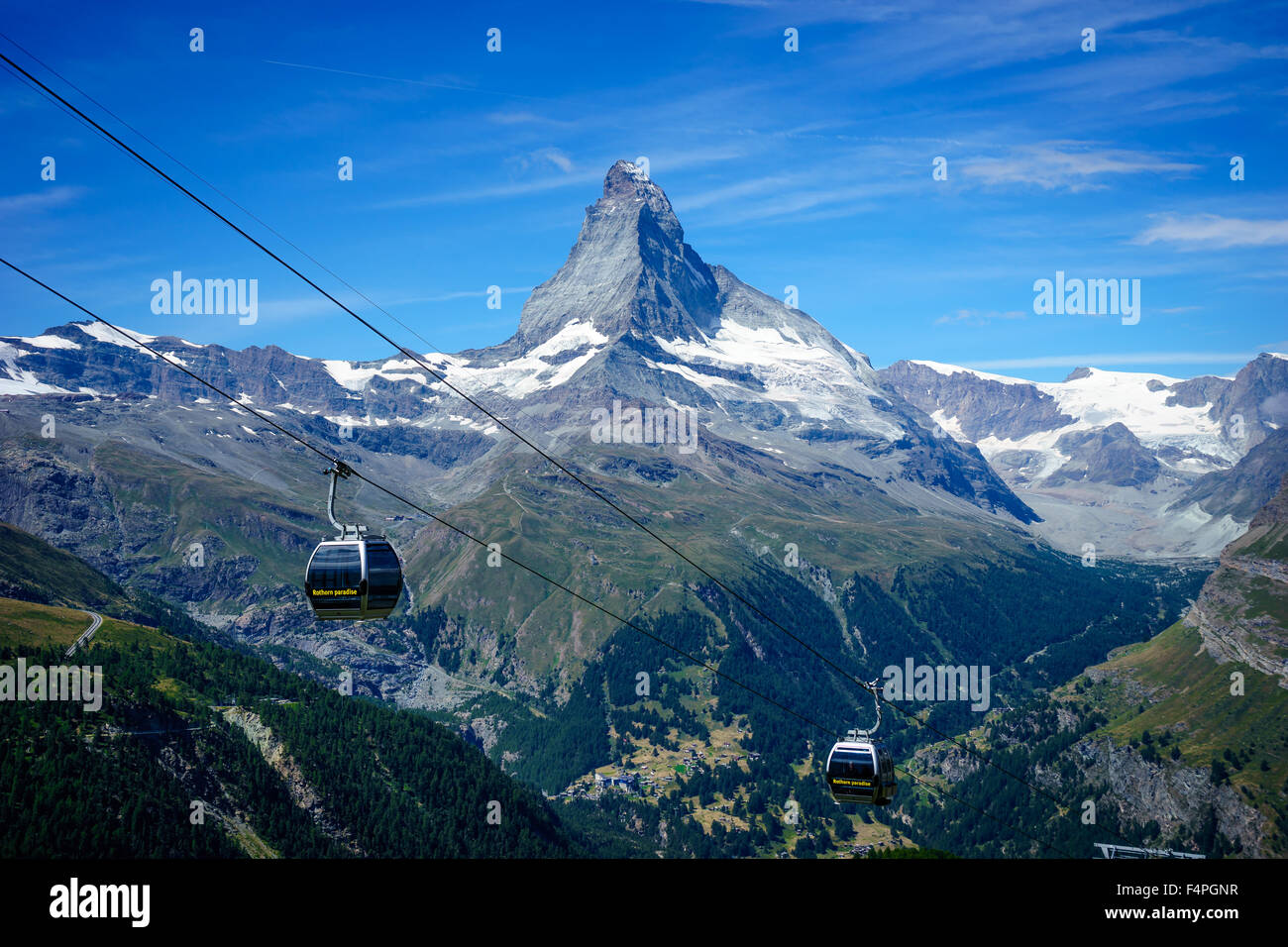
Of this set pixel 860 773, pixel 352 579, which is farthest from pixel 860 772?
pixel 352 579

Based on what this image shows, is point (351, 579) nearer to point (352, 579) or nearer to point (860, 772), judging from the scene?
point (352, 579)

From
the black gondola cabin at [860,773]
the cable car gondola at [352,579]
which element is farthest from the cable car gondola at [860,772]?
the cable car gondola at [352,579]

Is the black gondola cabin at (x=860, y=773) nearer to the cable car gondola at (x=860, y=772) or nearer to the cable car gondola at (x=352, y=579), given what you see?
the cable car gondola at (x=860, y=772)

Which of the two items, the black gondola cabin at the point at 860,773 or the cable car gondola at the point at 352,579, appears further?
the black gondola cabin at the point at 860,773

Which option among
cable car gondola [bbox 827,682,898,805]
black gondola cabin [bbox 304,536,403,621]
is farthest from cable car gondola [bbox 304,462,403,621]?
cable car gondola [bbox 827,682,898,805]

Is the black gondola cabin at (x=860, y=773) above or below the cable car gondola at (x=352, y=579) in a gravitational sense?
below
